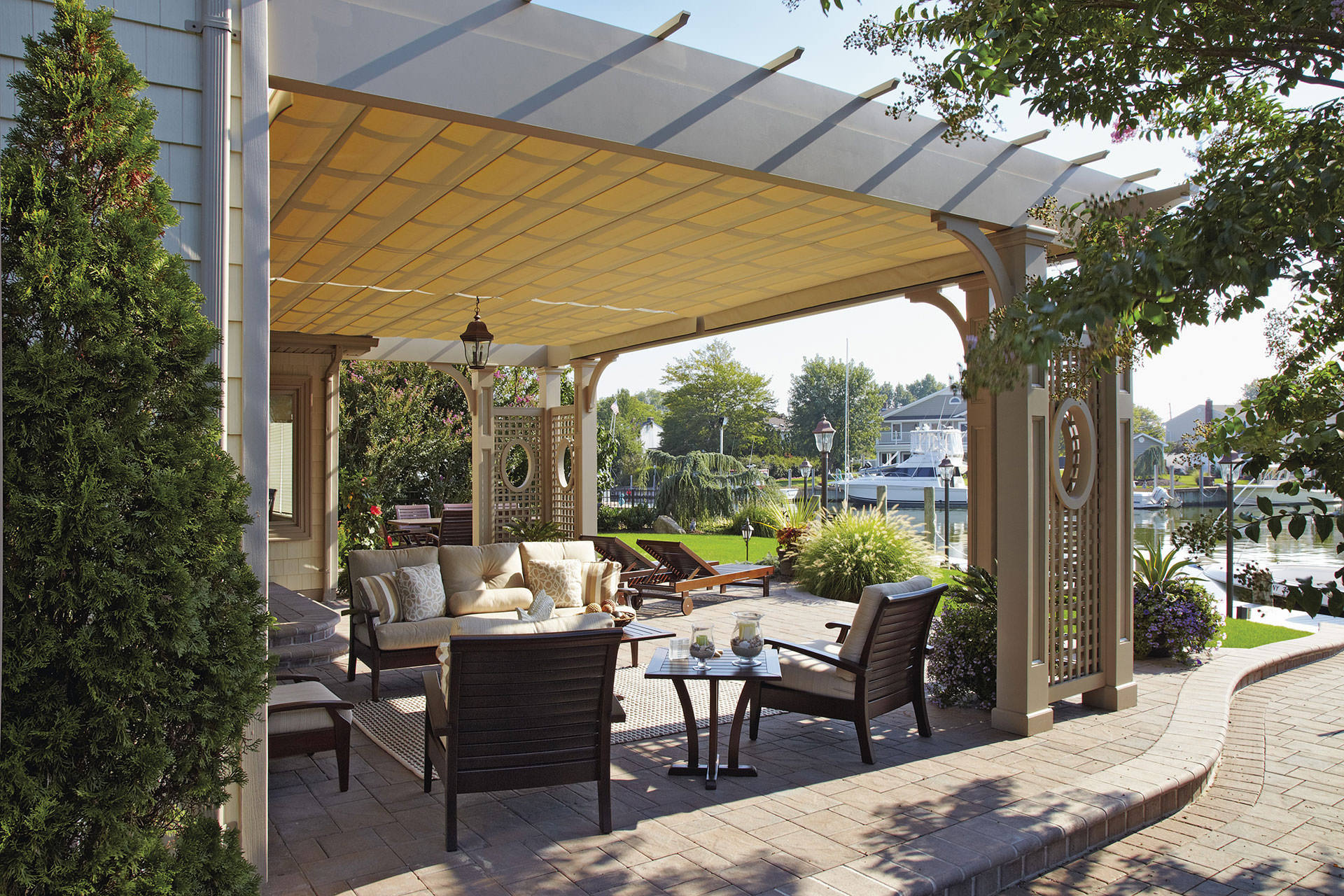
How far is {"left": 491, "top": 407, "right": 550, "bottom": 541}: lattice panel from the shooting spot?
12547 millimetres

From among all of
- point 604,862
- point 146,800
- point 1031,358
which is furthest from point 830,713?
point 146,800

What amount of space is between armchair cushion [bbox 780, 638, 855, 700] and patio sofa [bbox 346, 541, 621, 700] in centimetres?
233

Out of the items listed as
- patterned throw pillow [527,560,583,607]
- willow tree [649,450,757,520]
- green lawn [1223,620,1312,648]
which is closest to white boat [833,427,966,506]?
willow tree [649,450,757,520]

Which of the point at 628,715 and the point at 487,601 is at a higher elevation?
the point at 487,601

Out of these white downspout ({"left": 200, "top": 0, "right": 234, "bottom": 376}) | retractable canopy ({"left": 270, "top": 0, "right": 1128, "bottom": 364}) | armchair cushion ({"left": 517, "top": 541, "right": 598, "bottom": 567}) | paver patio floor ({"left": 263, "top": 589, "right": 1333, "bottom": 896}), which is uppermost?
retractable canopy ({"left": 270, "top": 0, "right": 1128, "bottom": 364})

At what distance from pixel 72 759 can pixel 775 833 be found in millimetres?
2446

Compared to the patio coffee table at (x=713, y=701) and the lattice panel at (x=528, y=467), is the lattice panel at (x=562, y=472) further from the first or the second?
the patio coffee table at (x=713, y=701)

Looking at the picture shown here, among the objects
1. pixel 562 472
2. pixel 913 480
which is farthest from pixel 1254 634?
pixel 913 480

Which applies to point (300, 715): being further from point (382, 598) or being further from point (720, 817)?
point (382, 598)

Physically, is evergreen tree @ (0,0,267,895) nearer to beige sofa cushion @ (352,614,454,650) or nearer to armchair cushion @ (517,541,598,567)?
beige sofa cushion @ (352,614,454,650)

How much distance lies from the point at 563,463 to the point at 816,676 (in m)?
8.62

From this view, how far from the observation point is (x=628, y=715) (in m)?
5.23

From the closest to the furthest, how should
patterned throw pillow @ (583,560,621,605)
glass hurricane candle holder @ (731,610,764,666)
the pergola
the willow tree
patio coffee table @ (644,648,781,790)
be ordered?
the pergola
patio coffee table @ (644,648,781,790)
glass hurricane candle holder @ (731,610,764,666)
patterned throw pillow @ (583,560,621,605)
the willow tree

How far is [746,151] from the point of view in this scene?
3.99 m
